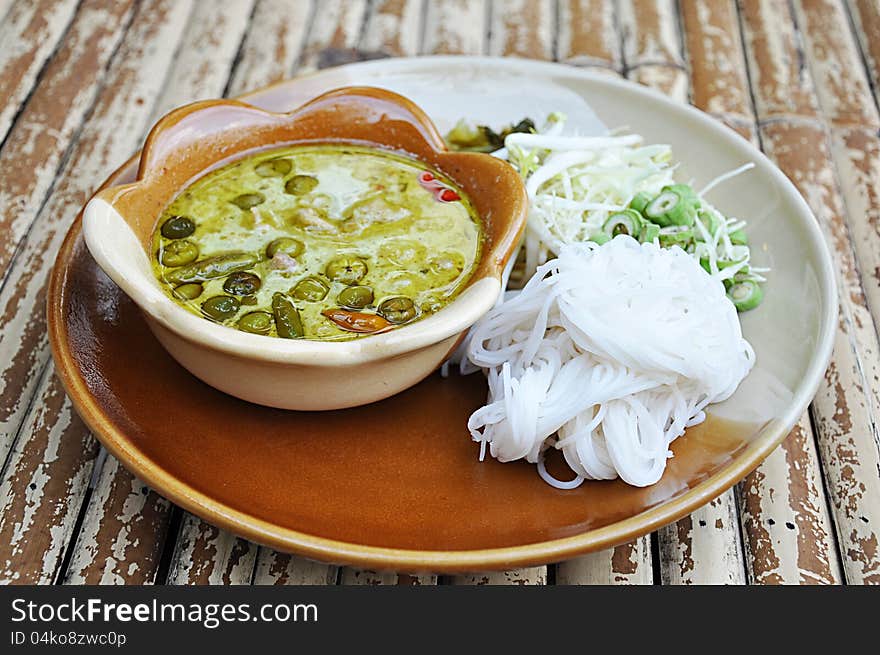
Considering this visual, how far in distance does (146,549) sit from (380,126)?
1.62 m

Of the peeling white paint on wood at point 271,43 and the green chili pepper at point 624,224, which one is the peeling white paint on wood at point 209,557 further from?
Result: the peeling white paint on wood at point 271,43

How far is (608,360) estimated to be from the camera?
279 centimetres

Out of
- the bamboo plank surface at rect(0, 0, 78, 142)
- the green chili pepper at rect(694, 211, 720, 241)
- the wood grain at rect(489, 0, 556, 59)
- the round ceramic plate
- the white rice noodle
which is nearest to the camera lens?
the round ceramic plate

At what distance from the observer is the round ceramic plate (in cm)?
250

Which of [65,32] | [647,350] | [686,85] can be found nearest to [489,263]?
[647,350]

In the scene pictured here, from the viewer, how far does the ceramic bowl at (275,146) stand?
2561mm

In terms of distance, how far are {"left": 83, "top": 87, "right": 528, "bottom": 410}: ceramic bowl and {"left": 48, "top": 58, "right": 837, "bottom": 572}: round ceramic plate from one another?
12 centimetres

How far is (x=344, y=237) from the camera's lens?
10.2 ft

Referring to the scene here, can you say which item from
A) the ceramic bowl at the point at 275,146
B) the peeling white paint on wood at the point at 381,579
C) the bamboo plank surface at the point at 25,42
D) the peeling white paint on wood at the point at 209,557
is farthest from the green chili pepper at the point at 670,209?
the bamboo plank surface at the point at 25,42

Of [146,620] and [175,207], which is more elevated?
[175,207]

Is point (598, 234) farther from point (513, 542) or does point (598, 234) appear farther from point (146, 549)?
point (146, 549)

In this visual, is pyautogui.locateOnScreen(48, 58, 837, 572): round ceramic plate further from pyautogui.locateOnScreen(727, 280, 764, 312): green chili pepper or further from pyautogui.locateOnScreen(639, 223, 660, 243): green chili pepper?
pyautogui.locateOnScreen(639, 223, 660, 243): green chili pepper

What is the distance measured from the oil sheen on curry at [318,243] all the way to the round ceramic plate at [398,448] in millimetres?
280

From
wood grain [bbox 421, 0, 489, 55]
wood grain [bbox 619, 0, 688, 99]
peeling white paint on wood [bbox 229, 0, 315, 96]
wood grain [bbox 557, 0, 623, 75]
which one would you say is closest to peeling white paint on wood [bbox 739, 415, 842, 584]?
wood grain [bbox 619, 0, 688, 99]
